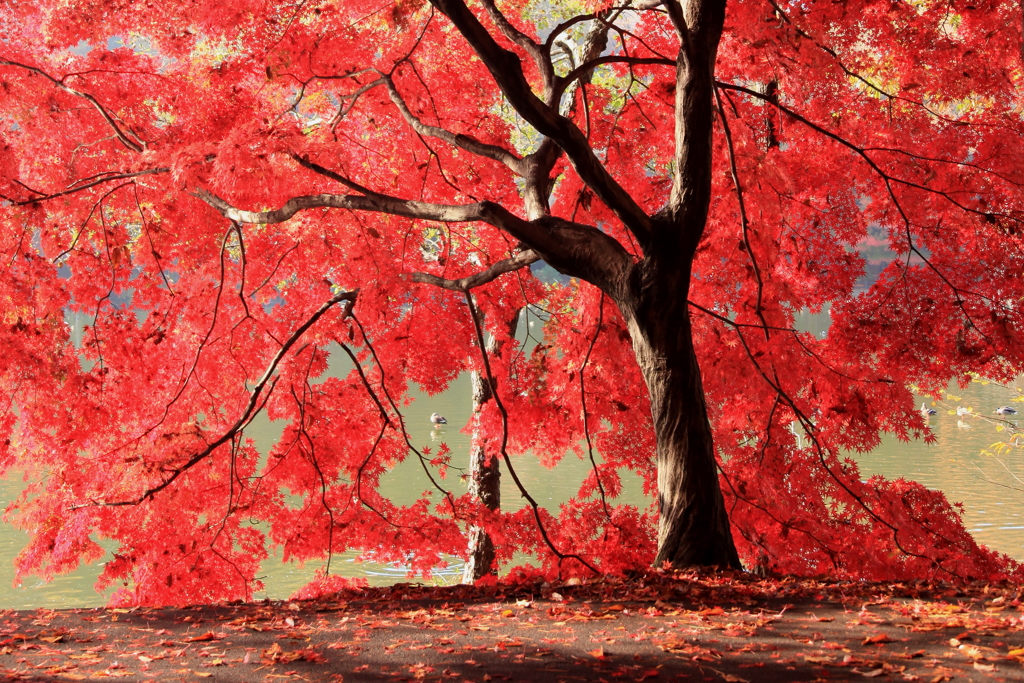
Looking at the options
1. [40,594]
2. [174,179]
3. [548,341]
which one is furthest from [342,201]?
[40,594]

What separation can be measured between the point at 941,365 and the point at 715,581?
12.8 ft

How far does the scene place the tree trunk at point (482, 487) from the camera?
Answer: 903 centimetres

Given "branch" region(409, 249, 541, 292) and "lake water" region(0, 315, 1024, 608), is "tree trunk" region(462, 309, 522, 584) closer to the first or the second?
"branch" region(409, 249, 541, 292)

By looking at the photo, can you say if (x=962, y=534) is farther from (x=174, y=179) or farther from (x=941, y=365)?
(x=174, y=179)

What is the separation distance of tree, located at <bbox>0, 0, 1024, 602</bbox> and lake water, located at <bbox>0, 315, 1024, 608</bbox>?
5.89ft

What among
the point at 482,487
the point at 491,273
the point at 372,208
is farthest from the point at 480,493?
the point at 372,208

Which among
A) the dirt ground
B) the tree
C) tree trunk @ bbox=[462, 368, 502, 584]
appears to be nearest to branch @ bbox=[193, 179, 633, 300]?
the tree

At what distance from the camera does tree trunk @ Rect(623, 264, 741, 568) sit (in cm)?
500

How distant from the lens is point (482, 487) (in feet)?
30.7

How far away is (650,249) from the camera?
498 cm

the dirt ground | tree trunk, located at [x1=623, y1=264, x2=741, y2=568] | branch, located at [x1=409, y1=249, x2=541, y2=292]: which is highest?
branch, located at [x1=409, y1=249, x2=541, y2=292]

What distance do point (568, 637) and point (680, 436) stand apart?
75.1 inches

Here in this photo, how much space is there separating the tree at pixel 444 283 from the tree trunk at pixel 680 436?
1142mm

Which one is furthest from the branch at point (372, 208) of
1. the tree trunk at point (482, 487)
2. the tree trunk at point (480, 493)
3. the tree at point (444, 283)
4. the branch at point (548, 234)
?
the tree trunk at point (480, 493)
